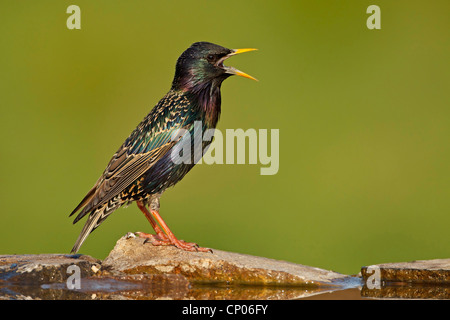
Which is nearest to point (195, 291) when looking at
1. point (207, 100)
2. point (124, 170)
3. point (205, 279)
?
point (205, 279)

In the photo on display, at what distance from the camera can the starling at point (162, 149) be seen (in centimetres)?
648

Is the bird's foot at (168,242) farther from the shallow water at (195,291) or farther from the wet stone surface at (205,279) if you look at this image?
the shallow water at (195,291)

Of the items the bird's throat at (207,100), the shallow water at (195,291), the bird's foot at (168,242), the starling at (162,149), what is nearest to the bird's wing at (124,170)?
the starling at (162,149)

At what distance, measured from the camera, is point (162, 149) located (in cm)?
661

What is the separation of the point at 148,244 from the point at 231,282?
3.82ft

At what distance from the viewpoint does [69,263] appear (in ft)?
17.9

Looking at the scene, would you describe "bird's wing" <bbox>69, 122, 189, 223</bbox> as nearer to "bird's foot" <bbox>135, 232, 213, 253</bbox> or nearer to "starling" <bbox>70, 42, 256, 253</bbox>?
"starling" <bbox>70, 42, 256, 253</bbox>

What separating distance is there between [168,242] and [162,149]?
0.90 metres

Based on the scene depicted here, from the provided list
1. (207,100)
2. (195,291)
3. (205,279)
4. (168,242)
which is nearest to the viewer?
(195,291)

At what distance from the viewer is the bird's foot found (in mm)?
6284

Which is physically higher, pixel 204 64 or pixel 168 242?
pixel 204 64

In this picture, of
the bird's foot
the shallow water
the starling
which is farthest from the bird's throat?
the shallow water

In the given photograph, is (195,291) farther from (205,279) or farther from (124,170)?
(124,170)

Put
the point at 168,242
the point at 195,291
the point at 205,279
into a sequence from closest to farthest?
the point at 195,291 < the point at 205,279 < the point at 168,242
